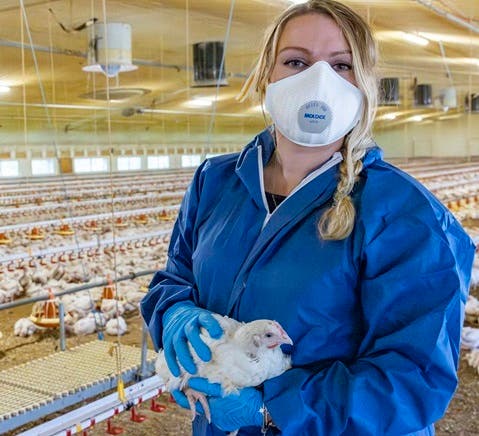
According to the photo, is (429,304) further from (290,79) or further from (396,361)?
(290,79)

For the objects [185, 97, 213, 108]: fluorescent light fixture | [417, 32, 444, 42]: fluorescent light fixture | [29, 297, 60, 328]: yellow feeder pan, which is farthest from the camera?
[185, 97, 213, 108]: fluorescent light fixture

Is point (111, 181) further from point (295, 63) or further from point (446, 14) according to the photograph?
point (446, 14)

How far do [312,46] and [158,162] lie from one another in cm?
1582

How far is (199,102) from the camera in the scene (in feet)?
46.9

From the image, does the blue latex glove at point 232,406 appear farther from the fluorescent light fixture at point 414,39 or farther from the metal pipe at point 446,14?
the fluorescent light fixture at point 414,39

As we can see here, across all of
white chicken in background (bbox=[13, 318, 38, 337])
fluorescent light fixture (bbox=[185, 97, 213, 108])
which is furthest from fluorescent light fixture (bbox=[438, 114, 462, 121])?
white chicken in background (bbox=[13, 318, 38, 337])

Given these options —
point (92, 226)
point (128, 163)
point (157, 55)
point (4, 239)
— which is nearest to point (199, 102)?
point (128, 163)

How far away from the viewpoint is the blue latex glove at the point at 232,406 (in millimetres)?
1083

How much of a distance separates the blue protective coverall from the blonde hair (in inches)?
0.8

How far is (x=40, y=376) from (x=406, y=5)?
5148mm

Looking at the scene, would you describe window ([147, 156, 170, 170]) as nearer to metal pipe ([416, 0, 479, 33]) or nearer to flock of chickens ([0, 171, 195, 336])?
flock of chickens ([0, 171, 195, 336])

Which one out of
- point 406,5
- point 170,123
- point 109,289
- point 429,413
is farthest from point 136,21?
point 170,123

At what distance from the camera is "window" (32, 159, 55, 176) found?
13070 millimetres

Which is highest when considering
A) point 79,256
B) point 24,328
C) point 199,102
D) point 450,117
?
point 199,102
